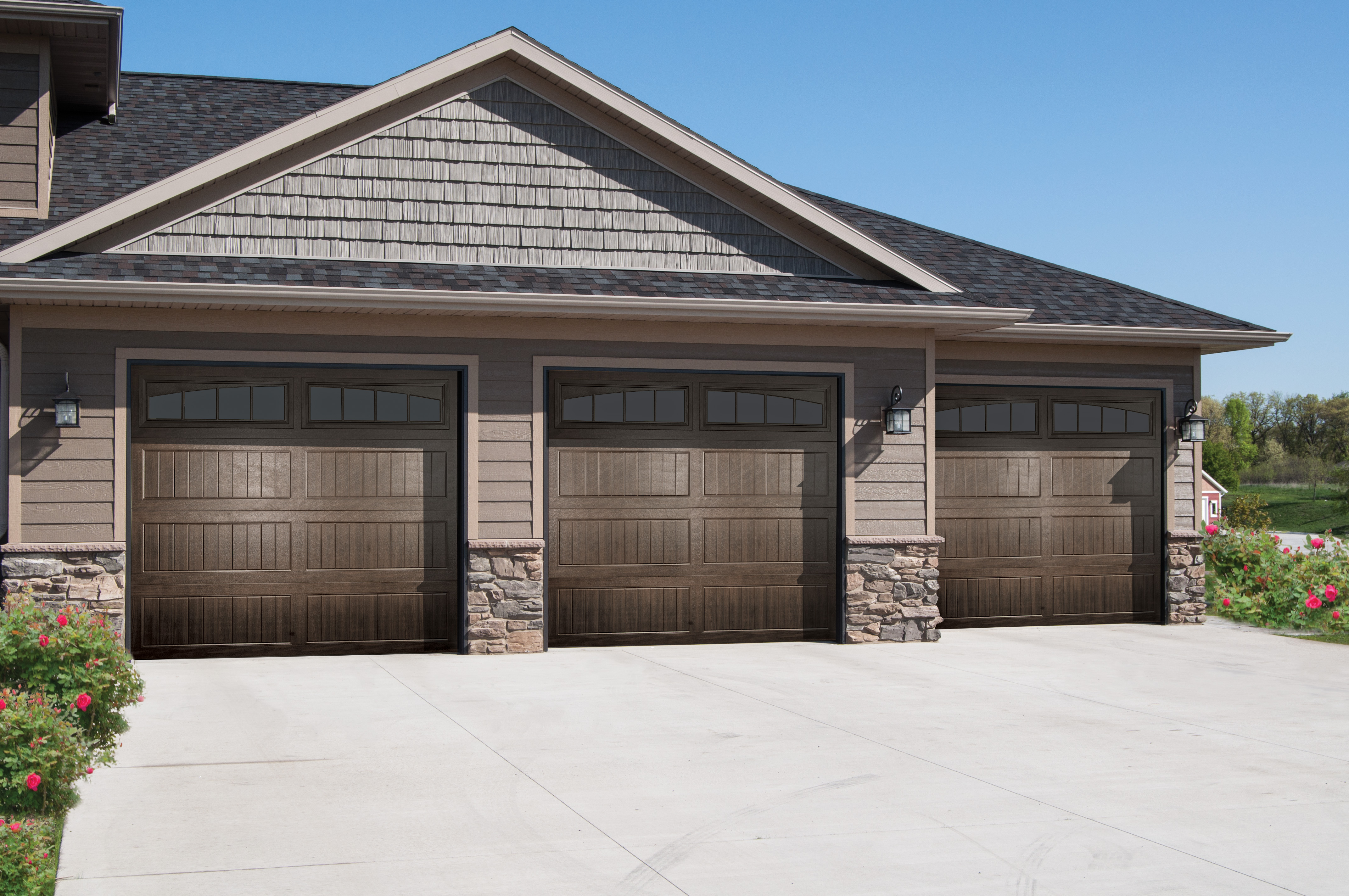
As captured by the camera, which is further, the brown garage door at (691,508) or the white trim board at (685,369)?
the brown garage door at (691,508)

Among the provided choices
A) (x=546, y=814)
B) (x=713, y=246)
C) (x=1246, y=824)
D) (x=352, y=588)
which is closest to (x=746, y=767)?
(x=546, y=814)

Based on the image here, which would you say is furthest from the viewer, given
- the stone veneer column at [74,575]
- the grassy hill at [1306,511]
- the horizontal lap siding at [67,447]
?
the grassy hill at [1306,511]

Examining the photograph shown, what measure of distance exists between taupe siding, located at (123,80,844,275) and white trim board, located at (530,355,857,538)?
0.93 meters

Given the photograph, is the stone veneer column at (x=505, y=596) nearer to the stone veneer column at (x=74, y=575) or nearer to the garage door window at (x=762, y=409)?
the garage door window at (x=762, y=409)

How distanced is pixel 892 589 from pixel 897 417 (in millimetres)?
1717

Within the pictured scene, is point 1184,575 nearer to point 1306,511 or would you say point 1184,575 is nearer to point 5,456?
point 5,456

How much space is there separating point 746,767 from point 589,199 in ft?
21.4

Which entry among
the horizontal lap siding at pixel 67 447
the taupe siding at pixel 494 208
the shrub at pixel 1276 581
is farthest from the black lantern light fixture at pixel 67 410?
the shrub at pixel 1276 581

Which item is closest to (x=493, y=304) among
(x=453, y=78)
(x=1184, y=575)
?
(x=453, y=78)

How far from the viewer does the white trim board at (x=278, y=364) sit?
1017cm

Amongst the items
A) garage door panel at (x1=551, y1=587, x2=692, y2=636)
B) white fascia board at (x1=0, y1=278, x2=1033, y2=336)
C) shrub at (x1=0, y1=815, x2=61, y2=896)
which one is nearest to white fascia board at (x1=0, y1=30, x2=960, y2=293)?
white fascia board at (x1=0, y1=278, x2=1033, y2=336)

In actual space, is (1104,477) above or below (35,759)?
above

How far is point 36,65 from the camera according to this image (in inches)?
444

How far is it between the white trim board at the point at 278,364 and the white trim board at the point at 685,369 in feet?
1.81
